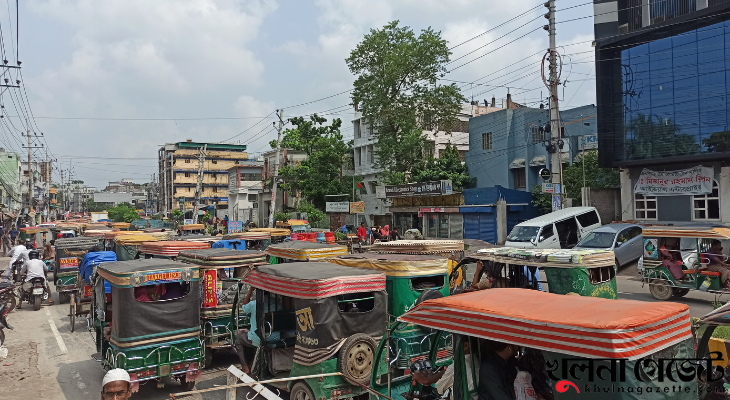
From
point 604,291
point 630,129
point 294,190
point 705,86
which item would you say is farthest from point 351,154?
point 604,291

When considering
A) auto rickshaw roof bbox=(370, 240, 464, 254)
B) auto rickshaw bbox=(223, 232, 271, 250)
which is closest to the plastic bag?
auto rickshaw roof bbox=(370, 240, 464, 254)

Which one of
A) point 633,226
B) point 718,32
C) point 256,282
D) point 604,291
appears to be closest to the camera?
point 256,282

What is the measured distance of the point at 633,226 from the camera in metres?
20.6

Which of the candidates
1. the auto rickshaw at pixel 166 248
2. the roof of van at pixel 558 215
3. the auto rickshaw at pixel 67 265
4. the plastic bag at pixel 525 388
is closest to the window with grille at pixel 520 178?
→ the roof of van at pixel 558 215

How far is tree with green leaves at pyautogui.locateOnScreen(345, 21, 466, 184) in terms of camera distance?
4022 centimetres

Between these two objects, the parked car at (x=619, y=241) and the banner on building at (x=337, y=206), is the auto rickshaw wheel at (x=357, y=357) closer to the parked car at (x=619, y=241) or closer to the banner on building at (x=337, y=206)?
the parked car at (x=619, y=241)

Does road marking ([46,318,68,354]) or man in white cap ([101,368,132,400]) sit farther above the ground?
man in white cap ([101,368,132,400])

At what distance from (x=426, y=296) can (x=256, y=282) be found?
267 centimetres

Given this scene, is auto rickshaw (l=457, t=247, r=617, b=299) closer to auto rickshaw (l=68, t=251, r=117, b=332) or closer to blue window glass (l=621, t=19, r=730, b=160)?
auto rickshaw (l=68, t=251, r=117, b=332)

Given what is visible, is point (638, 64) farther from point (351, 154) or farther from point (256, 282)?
point (351, 154)

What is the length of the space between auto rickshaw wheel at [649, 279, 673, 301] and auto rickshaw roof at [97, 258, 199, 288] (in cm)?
1233

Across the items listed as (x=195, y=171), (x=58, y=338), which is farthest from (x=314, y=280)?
(x=195, y=171)

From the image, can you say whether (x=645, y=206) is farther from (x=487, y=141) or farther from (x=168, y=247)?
(x=168, y=247)

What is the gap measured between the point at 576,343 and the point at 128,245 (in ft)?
56.9
